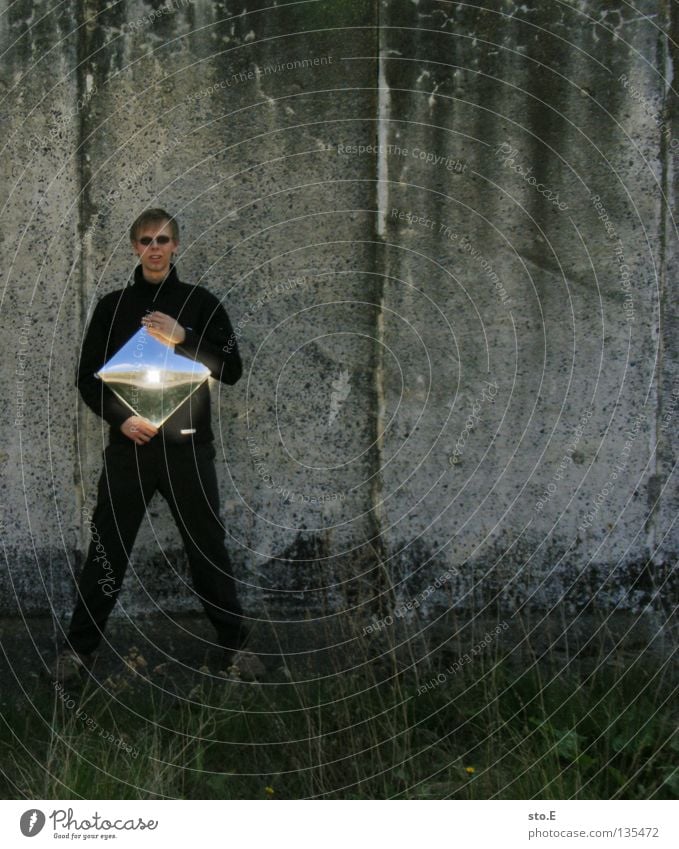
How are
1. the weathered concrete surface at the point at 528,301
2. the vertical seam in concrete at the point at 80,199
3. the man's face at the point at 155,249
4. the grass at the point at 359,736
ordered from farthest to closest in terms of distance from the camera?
the vertical seam in concrete at the point at 80,199 < the weathered concrete surface at the point at 528,301 < the man's face at the point at 155,249 < the grass at the point at 359,736

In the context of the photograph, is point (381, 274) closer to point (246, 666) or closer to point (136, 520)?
point (136, 520)

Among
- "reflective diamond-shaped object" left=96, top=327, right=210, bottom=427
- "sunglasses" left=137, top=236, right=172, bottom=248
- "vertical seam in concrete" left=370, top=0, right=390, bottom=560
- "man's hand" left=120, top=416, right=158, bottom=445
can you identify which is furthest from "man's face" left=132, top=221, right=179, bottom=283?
"vertical seam in concrete" left=370, top=0, right=390, bottom=560

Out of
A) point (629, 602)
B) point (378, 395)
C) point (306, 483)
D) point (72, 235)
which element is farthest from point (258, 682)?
point (72, 235)

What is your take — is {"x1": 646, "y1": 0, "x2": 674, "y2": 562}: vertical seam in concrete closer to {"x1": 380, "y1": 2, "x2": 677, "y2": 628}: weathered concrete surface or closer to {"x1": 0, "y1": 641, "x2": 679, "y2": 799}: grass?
{"x1": 380, "y1": 2, "x2": 677, "y2": 628}: weathered concrete surface

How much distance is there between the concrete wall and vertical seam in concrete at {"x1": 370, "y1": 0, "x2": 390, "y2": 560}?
0.4 inches

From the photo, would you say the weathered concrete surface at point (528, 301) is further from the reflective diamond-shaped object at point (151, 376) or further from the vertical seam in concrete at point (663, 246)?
the reflective diamond-shaped object at point (151, 376)

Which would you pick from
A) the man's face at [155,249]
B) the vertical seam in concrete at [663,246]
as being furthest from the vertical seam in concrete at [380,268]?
the vertical seam in concrete at [663,246]

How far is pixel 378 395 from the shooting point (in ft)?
17.0

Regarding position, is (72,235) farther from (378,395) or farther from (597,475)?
(597,475)

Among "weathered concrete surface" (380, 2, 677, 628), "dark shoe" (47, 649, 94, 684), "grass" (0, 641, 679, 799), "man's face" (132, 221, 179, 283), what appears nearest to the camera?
"grass" (0, 641, 679, 799)

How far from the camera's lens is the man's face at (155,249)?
4641 millimetres

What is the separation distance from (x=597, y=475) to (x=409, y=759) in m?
1.82

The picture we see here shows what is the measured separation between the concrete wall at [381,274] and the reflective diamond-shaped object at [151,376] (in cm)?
52

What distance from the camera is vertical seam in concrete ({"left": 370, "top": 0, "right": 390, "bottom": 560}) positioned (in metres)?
5.00
